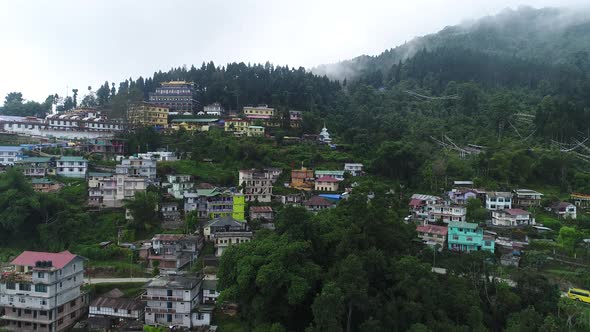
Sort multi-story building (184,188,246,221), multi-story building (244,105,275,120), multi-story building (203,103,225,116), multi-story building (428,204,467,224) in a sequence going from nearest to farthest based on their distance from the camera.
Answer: multi-story building (428,204,467,224) → multi-story building (184,188,246,221) → multi-story building (244,105,275,120) → multi-story building (203,103,225,116)

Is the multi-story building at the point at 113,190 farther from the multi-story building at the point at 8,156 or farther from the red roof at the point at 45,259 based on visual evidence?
the red roof at the point at 45,259

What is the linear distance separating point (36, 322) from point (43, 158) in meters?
23.1

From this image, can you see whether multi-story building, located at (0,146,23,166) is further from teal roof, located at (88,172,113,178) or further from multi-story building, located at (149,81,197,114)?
multi-story building, located at (149,81,197,114)

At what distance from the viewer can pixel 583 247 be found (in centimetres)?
2998

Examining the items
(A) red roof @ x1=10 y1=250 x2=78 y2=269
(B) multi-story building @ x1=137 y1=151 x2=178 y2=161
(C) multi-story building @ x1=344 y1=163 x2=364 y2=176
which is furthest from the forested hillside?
(A) red roof @ x1=10 y1=250 x2=78 y2=269

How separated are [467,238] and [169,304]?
2124 cm

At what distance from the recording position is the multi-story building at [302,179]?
44.1 metres

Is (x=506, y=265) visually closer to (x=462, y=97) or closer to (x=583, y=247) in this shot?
(x=583, y=247)

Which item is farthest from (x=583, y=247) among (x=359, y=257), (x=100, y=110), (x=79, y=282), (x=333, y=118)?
(x=100, y=110)

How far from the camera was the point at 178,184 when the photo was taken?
38562 mm

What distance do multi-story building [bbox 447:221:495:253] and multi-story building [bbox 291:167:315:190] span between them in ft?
52.3

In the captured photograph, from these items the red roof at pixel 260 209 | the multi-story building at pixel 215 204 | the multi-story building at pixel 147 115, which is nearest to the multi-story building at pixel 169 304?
the red roof at pixel 260 209

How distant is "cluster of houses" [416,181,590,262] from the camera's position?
31.4 m

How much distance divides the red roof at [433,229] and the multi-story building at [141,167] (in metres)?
24.3
